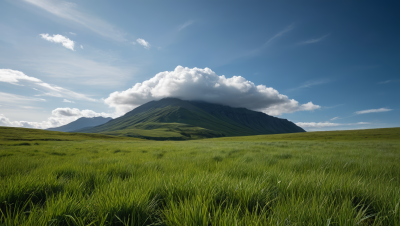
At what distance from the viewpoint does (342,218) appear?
1172 millimetres

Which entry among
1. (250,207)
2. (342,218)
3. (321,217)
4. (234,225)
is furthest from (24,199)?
(342,218)

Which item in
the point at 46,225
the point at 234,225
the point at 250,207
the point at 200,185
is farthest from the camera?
the point at 200,185

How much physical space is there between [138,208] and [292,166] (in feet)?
12.8

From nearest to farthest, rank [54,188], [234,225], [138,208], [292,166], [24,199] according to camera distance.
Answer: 1. [234,225]
2. [138,208]
3. [24,199]
4. [54,188]
5. [292,166]

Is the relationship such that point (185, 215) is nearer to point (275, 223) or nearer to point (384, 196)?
point (275, 223)

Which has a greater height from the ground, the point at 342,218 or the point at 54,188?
the point at 342,218

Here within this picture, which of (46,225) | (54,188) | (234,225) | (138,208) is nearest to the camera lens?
(234,225)

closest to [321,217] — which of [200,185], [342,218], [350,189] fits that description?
[342,218]

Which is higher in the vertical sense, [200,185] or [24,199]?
[200,185]

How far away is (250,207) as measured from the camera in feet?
5.26

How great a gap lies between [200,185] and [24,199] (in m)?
2.02

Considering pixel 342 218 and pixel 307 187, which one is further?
pixel 307 187

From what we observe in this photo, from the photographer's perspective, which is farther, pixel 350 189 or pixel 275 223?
pixel 350 189

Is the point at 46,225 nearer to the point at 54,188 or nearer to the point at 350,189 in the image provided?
the point at 54,188
